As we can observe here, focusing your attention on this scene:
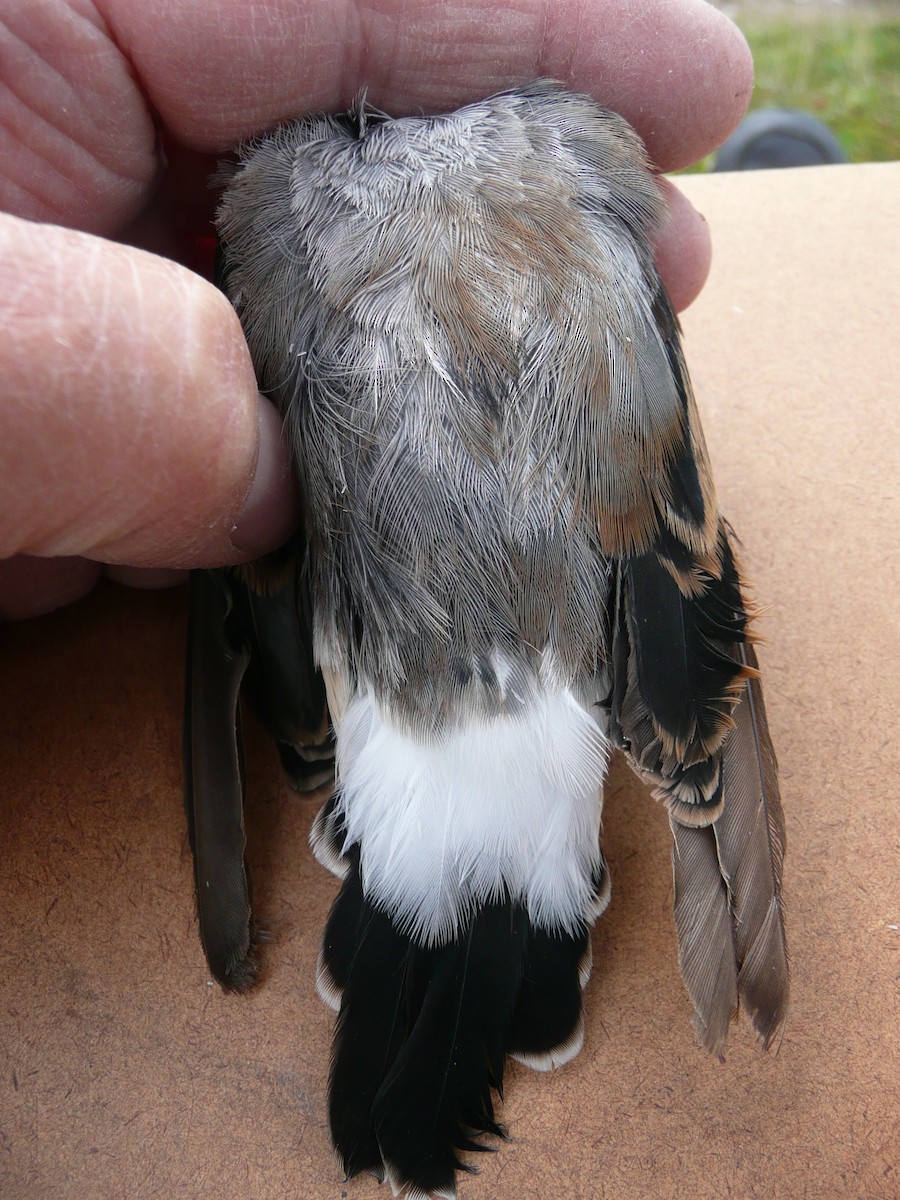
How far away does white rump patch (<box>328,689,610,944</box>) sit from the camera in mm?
858

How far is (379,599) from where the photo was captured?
2.82ft

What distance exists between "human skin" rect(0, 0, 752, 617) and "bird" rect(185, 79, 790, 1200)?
0.41 ft

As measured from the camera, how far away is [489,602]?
0.84 m

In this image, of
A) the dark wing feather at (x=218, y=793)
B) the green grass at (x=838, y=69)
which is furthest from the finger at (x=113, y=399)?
the green grass at (x=838, y=69)

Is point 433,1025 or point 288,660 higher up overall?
point 288,660

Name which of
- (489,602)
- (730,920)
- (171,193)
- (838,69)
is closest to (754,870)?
(730,920)

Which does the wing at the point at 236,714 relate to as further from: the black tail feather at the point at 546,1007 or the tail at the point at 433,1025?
the black tail feather at the point at 546,1007

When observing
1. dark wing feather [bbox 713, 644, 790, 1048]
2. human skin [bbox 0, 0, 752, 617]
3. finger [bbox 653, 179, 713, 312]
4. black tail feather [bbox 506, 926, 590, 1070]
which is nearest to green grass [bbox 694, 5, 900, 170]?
finger [bbox 653, 179, 713, 312]

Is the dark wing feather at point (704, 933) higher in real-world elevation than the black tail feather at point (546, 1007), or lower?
higher

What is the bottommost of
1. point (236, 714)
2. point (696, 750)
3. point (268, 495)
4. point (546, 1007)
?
point (546, 1007)

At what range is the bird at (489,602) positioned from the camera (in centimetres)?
82

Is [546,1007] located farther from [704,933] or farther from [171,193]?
[171,193]

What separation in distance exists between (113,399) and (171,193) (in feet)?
Answer: 2.03

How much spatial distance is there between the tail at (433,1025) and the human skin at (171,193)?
0.43 meters
